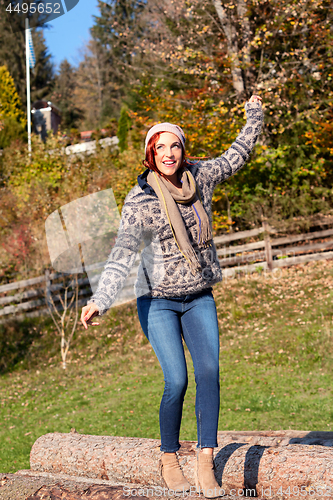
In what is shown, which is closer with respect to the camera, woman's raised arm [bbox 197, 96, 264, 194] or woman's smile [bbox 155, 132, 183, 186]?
woman's smile [bbox 155, 132, 183, 186]

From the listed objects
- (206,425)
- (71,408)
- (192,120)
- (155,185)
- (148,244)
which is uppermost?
(192,120)

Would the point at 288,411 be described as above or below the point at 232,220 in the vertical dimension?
below

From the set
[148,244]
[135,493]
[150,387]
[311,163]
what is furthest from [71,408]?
[311,163]

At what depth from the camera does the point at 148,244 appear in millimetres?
2805

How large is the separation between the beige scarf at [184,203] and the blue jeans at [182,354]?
0.26 metres

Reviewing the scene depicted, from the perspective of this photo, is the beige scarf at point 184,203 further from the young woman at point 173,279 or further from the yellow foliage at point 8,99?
the yellow foliage at point 8,99

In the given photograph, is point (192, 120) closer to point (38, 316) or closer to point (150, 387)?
point (38, 316)

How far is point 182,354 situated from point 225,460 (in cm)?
106

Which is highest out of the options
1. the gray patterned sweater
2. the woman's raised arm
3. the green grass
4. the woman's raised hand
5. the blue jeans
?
the woman's raised arm

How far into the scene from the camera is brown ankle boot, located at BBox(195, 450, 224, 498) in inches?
102

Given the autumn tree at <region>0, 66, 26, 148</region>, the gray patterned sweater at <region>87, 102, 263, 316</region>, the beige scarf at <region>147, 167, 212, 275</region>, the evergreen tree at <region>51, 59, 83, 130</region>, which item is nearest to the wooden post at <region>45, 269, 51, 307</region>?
the gray patterned sweater at <region>87, 102, 263, 316</region>

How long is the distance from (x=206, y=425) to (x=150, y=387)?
6.22 m

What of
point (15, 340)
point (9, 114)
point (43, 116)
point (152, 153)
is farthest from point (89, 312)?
point (43, 116)

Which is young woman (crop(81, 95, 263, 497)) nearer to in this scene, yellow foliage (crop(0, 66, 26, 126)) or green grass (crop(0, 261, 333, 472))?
green grass (crop(0, 261, 333, 472))
